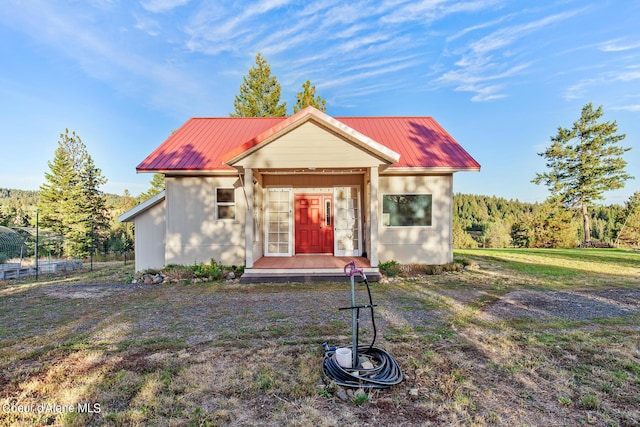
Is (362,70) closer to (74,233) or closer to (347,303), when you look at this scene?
(347,303)

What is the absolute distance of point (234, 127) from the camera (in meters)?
12.0

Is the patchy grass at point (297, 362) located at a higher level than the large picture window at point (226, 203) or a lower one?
lower

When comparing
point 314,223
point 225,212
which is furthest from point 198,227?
point 314,223

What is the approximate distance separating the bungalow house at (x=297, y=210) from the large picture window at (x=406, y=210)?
0.03m

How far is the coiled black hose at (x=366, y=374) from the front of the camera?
2.85 metres

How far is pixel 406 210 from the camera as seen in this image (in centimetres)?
981

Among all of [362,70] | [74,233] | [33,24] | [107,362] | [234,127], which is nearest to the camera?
[107,362]

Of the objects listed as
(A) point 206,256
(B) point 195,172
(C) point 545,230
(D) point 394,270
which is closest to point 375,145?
(D) point 394,270

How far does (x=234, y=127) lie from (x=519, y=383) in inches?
459

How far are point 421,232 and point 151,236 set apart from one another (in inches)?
350

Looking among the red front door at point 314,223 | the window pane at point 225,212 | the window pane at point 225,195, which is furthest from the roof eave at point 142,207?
the red front door at point 314,223

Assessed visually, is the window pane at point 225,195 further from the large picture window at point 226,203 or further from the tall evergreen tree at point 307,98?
the tall evergreen tree at point 307,98

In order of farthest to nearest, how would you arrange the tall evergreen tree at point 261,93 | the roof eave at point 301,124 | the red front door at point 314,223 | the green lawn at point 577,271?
the tall evergreen tree at point 261,93, the red front door at point 314,223, the green lawn at point 577,271, the roof eave at point 301,124

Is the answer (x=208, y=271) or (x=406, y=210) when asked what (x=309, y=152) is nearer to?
(x=406, y=210)
